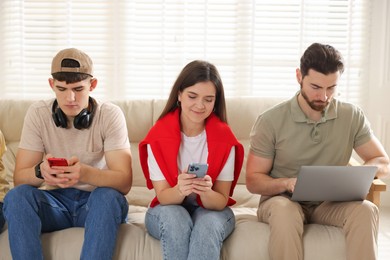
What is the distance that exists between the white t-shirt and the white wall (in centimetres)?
192

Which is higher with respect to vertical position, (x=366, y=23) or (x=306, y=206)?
(x=366, y=23)

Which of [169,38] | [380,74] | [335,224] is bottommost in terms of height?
[335,224]

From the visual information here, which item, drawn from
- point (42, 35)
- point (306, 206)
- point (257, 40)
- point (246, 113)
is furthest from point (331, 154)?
point (42, 35)

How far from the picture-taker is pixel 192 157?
8.38 feet

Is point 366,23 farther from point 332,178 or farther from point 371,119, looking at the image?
point 332,178

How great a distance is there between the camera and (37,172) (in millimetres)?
2443

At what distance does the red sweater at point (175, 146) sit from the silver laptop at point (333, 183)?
30cm

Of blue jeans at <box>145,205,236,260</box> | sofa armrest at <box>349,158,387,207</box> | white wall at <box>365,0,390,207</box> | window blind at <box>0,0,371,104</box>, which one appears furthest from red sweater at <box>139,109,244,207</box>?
white wall at <box>365,0,390,207</box>

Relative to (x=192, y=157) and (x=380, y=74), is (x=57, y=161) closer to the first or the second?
(x=192, y=157)

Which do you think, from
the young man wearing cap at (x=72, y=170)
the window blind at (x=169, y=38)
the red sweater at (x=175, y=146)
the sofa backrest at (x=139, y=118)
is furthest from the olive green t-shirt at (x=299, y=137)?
the window blind at (x=169, y=38)

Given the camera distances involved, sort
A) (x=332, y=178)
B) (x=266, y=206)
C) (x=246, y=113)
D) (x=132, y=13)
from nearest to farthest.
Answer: (x=332, y=178)
(x=266, y=206)
(x=246, y=113)
(x=132, y=13)

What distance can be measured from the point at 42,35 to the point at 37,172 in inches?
73.2

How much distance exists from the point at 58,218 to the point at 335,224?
108 cm

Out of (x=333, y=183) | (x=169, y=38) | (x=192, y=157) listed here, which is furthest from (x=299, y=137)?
(x=169, y=38)
